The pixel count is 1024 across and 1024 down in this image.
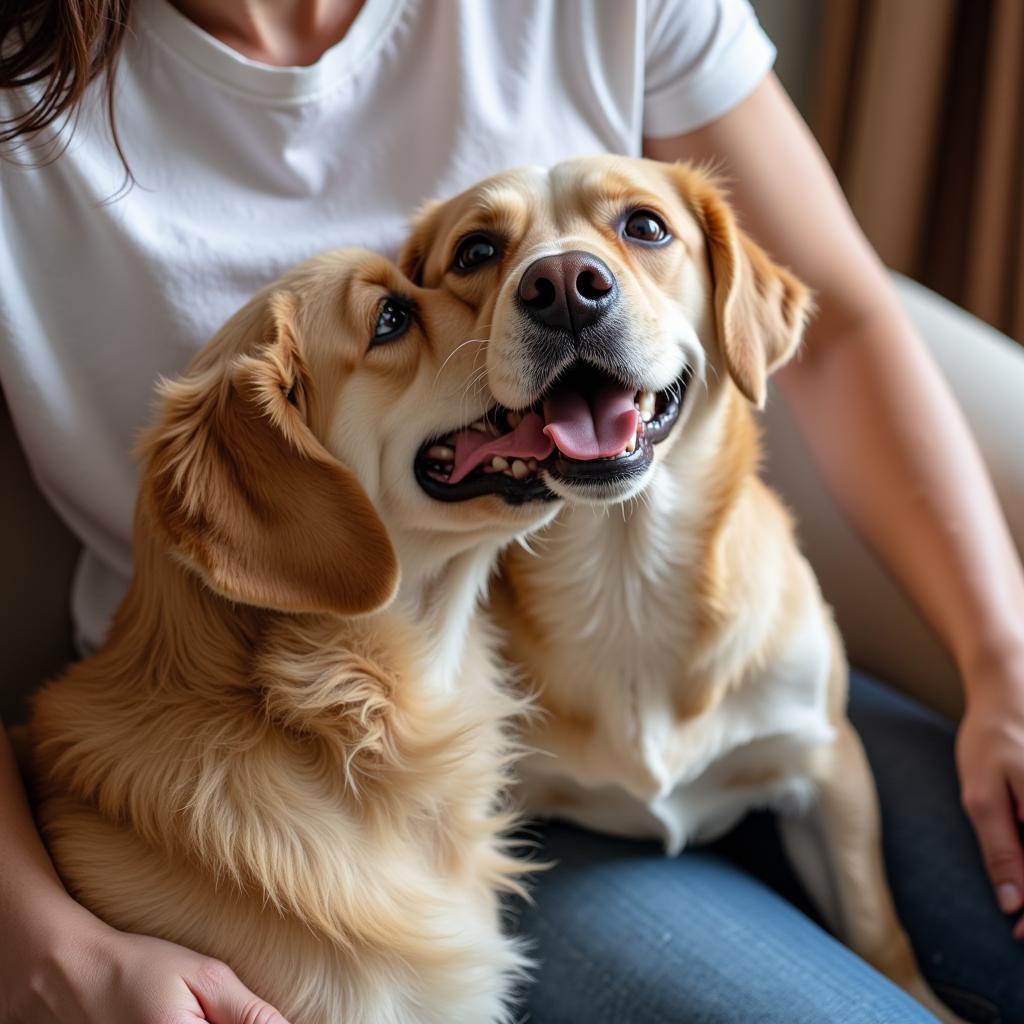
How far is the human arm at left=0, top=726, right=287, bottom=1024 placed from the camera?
0.88 metres

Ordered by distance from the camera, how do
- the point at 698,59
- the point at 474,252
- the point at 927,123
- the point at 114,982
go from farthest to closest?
1. the point at 927,123
2. the point at 698,59
3. the point at 474,252
4. the point at 114,982

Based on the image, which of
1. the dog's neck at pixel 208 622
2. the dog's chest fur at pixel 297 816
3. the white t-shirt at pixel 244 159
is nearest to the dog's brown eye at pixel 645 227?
the white t-shirt at pixel 244 159

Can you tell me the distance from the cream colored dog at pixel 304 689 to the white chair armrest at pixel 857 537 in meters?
0.65

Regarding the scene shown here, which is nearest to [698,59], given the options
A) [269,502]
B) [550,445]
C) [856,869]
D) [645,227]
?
[645,227]

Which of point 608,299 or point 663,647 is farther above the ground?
point 608,299

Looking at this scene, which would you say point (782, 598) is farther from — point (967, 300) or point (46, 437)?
point (967, 300)

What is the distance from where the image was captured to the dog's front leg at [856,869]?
1217mm

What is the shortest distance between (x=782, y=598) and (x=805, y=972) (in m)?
0.37

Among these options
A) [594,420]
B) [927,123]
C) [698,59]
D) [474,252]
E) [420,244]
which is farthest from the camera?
[927,123]

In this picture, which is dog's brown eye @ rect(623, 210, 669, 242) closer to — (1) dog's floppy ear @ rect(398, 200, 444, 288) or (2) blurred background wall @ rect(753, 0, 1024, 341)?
(1) dog's floppy ear @ rect(398, 200, 444, 288)

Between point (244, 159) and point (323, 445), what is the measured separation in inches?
17.0

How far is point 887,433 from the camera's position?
4.29 ft

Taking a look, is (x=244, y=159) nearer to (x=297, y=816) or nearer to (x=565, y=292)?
(x=565, y=292)

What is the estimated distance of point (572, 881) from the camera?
123 centimetres
